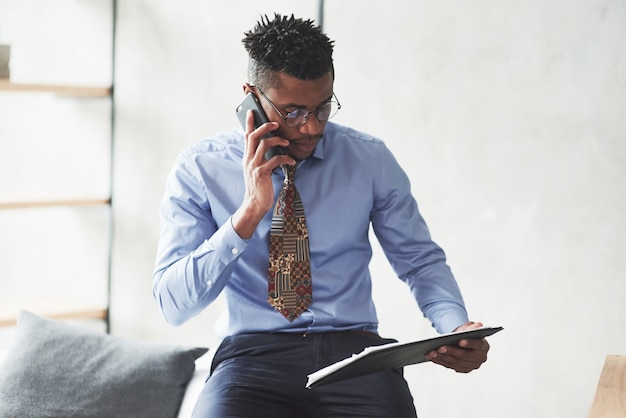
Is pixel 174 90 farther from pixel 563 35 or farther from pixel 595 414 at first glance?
pixel 595 414

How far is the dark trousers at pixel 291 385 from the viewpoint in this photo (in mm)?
2066

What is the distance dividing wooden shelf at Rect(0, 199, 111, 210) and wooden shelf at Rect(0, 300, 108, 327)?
1.34 feet

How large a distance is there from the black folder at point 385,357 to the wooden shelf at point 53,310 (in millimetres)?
2048

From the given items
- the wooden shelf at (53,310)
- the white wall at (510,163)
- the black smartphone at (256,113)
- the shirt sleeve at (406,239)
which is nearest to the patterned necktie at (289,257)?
the black smartphone at (256,113)

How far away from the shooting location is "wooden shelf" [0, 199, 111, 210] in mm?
3566

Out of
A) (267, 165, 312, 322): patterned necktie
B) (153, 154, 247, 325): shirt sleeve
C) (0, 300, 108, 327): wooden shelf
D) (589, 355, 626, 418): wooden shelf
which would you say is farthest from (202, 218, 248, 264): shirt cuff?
(0, 300, 108, 327): wooden shelf

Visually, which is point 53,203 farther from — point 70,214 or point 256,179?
point 256,179

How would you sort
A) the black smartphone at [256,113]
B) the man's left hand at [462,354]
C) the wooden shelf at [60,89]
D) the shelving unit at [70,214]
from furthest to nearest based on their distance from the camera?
1. the shelving unit at [70,214]
2. the wooden shelf at [60,89]
3. the black smartphone at [256,113]
4. the man's left hand at [462,354]

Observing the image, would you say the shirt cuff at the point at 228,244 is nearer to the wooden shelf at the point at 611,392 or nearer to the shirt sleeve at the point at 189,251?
the shirt sleeve at the point at 189,251

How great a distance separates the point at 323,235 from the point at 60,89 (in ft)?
5.97

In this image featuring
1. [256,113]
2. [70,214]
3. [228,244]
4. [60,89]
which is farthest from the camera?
[70,214]

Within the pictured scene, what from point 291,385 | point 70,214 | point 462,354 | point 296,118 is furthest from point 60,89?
point 462,354

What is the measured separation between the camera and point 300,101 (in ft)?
7.09

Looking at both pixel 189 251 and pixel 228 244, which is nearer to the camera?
pixel 228 244
